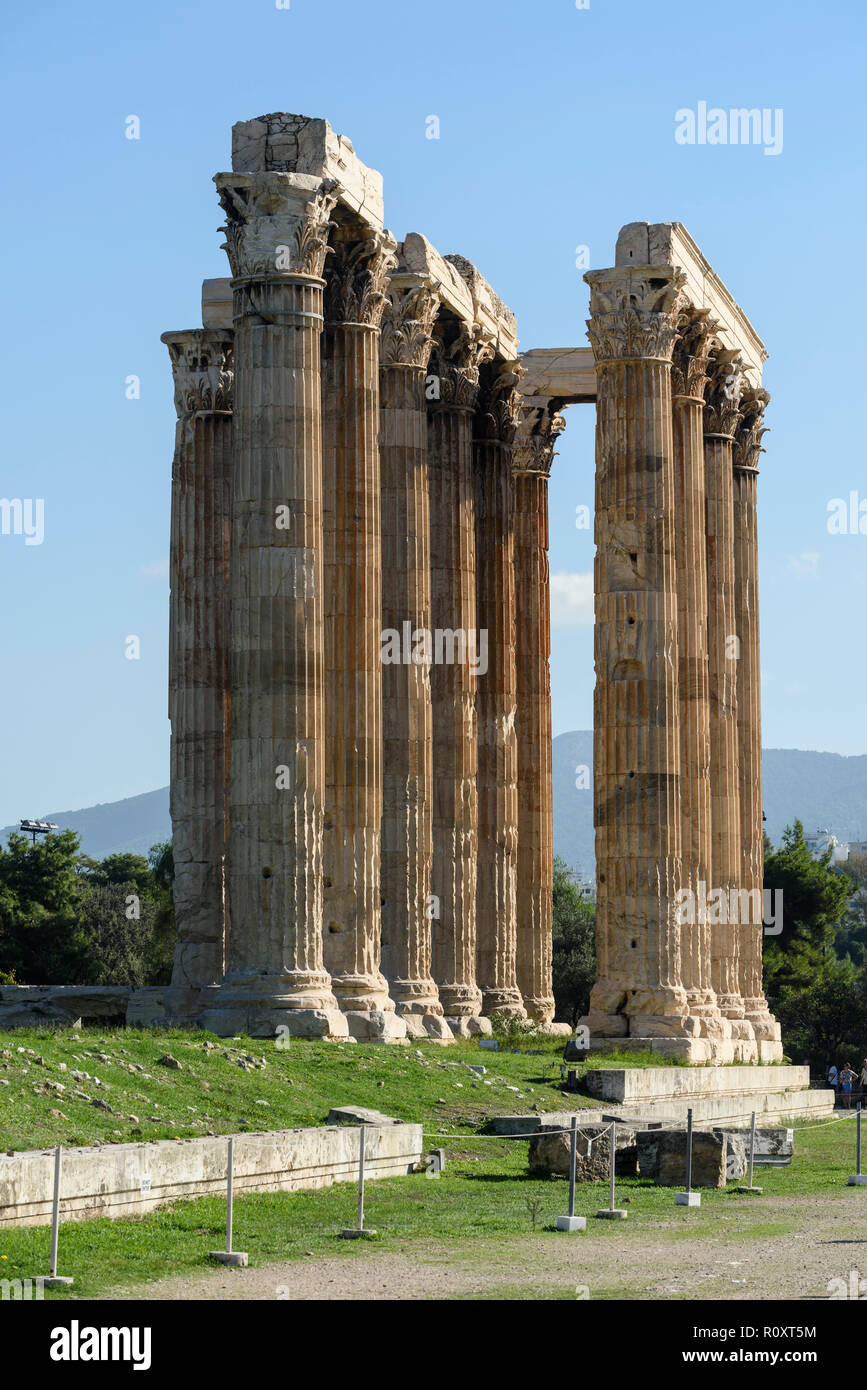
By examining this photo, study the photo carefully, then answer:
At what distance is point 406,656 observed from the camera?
52.8 metres

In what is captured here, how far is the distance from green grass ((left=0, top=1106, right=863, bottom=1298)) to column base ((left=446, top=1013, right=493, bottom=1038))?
64.8 ft

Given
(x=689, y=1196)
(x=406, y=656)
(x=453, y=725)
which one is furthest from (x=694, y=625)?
(x=689, y=1196)

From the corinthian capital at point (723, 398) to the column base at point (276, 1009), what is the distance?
27.0 m

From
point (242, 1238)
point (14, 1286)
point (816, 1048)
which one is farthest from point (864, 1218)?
point (816, 1048)

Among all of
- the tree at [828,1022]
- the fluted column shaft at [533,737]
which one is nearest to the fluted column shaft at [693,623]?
the fluted column shaft at [533,737]

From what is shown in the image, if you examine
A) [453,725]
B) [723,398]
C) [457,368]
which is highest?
[723,398]

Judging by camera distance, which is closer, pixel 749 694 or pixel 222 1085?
pixel 222 1085

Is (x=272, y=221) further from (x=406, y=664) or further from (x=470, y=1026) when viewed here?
(x=470, y=1026)

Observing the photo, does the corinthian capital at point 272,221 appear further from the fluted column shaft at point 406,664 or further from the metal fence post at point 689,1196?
the metal fence post at point 689,1196

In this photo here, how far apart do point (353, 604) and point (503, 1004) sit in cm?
1648

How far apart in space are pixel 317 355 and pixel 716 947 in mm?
24626

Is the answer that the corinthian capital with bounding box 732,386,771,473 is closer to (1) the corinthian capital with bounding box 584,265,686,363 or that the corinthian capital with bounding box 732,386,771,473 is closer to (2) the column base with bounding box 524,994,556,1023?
(1) the corinthian capital with bounding box 584,265,686,363

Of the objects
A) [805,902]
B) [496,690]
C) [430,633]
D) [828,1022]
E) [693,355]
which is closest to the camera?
[430,633]
